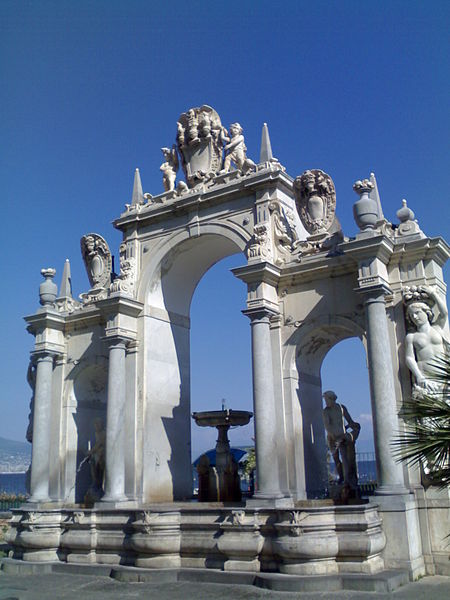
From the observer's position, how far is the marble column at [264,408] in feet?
48.6

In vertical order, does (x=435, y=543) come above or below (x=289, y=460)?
below

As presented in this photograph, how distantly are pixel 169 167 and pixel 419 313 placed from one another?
9.33 m

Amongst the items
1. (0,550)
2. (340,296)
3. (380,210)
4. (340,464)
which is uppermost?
(380,210)

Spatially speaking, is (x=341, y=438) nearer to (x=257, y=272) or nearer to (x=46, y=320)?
(x=257, y=272)

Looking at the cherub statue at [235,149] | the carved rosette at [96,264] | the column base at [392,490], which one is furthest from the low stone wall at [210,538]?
the cherub statue at [235,149]

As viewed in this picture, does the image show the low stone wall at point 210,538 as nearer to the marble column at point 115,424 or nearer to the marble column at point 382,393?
the marble column at point 382,393

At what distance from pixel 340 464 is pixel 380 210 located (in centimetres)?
657

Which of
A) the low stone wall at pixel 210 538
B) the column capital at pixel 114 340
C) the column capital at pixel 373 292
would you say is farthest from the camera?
the column capital at pixel 114 340

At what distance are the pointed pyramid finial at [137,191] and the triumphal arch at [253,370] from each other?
4.6 inches

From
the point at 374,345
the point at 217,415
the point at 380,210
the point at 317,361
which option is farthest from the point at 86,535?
the point at 380,210

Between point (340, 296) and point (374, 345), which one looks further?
point (340, 296)

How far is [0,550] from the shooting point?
1925cm

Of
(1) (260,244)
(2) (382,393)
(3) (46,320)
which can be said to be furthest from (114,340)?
(2) (382,393)

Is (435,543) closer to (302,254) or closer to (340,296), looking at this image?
(340,296)
